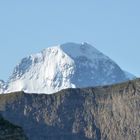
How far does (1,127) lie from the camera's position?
11781 cm

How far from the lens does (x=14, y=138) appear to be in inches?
4500

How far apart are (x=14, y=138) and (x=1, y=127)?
161 inches

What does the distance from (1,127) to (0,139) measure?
4.24m

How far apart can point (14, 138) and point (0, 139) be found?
5.73 ft

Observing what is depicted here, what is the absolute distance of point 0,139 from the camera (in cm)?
11375
